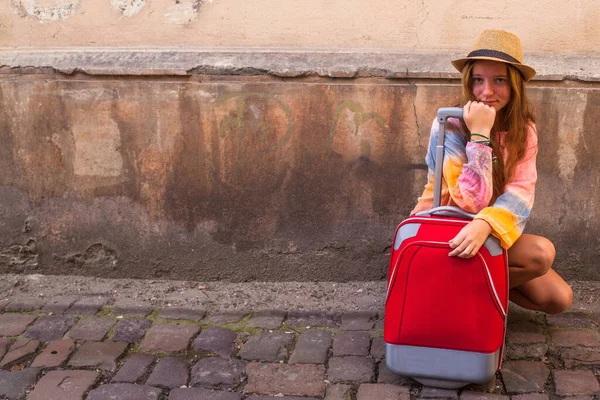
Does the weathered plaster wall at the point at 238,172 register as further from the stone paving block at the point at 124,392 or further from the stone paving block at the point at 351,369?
the stone paving block at the point at 124,392

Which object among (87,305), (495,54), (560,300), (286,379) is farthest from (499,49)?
(87,305)

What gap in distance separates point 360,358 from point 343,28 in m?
1.83

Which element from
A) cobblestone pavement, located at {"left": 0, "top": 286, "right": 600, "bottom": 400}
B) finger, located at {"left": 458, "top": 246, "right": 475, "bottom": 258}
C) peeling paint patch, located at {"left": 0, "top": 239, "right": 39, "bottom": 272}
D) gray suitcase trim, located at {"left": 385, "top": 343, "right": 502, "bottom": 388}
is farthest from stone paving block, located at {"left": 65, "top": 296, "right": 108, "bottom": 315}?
finger, located at {"left": 458, "top": 246, "right": 475, "bottom": 258}

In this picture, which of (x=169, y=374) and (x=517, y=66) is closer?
(x=517, y=66)

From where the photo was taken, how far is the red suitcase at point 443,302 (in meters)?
2.88

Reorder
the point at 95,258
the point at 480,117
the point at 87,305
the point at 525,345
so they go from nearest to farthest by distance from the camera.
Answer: the point at 480,117 → the point at 525,345 → the point at 87,305 → the point at 95,258

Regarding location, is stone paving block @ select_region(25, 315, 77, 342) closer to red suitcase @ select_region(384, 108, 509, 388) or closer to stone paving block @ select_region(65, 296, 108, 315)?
stone paving block @ select_region(65, 296, 108, 315)

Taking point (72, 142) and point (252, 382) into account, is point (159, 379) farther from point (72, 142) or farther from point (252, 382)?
point (72, 142)

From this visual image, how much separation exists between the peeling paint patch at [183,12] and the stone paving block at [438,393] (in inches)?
95.2

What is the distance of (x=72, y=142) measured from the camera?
4258mm

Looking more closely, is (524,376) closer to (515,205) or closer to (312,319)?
(515,205)

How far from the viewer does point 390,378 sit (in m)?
3.19

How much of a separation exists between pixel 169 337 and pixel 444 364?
140 cm

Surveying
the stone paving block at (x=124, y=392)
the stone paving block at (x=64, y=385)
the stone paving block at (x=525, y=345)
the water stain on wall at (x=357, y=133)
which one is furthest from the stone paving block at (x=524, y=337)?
Answer: the stone paving block at (x=64, y=385)
